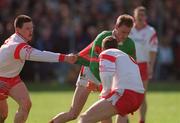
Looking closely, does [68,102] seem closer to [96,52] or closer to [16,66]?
[16,66]

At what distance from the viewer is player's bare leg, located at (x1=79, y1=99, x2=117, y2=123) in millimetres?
10992

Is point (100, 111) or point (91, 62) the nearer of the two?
point (100, 111)

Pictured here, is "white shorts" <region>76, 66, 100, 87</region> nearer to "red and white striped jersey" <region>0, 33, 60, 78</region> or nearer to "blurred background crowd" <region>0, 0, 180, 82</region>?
"red and white striped jersey" <region>0, 33, 60, 78</region>

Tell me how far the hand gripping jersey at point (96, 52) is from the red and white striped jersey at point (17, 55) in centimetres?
63

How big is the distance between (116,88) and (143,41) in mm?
5733

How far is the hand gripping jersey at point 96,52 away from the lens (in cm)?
1263

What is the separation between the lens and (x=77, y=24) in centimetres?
2769

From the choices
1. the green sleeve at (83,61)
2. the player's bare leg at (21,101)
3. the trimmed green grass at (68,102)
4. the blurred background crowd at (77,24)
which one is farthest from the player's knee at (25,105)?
the blurred background crowd at (77,24)

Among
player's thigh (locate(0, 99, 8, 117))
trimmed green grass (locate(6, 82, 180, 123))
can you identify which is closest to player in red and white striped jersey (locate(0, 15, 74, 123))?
player's thigh (locate(0, 99, 8, 117))

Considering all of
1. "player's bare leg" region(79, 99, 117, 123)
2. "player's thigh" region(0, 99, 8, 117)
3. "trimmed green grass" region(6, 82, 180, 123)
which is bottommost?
"trimmed green grass" region(6, 82, 180, 123)

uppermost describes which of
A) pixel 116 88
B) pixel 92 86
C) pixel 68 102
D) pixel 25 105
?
pixel 116 88

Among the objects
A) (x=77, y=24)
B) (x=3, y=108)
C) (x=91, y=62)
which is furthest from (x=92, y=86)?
(x=77, y=24)

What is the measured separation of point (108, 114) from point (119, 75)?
0.61 meters

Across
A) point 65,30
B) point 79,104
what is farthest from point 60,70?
point 79,104
